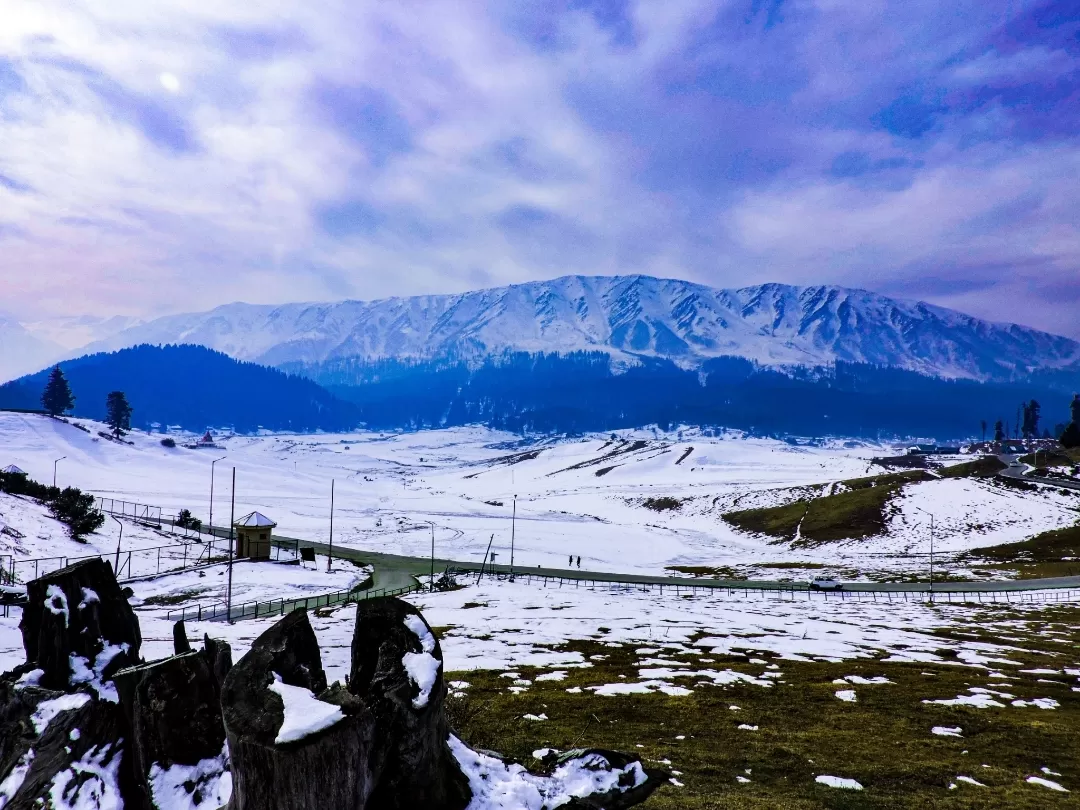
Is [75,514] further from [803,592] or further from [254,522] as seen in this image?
[803,592]

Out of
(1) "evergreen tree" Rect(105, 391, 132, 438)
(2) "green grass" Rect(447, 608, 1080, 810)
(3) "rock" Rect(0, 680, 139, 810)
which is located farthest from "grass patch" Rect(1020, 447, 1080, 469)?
(1) "evergreen tree" Rect(105, 391, 132, 438)

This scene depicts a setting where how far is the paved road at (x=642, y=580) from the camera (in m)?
56.5

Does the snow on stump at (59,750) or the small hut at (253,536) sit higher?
the snow on stump at (59,750)

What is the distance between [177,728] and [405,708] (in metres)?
3.25

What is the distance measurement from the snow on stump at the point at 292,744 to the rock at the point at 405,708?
14.1 inches

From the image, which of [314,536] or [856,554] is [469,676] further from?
[856,554]

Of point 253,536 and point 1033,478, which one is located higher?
point 1033,478

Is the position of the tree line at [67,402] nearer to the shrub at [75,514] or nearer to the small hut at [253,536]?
the shrub at [75,514]

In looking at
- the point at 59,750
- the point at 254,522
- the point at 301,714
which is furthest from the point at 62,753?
the point at 254,522

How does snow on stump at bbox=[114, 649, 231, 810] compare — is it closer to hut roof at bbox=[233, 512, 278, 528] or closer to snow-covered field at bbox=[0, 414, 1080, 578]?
snow-covered field at bbox=[0, 414, 1080, 578]

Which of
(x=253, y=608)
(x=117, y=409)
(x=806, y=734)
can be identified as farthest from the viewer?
(x=117, y=409)

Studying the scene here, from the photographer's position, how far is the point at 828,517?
10319 cm

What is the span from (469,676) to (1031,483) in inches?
4481

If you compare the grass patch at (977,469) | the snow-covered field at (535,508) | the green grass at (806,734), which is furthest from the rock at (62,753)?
the grass patch at (977,469)
